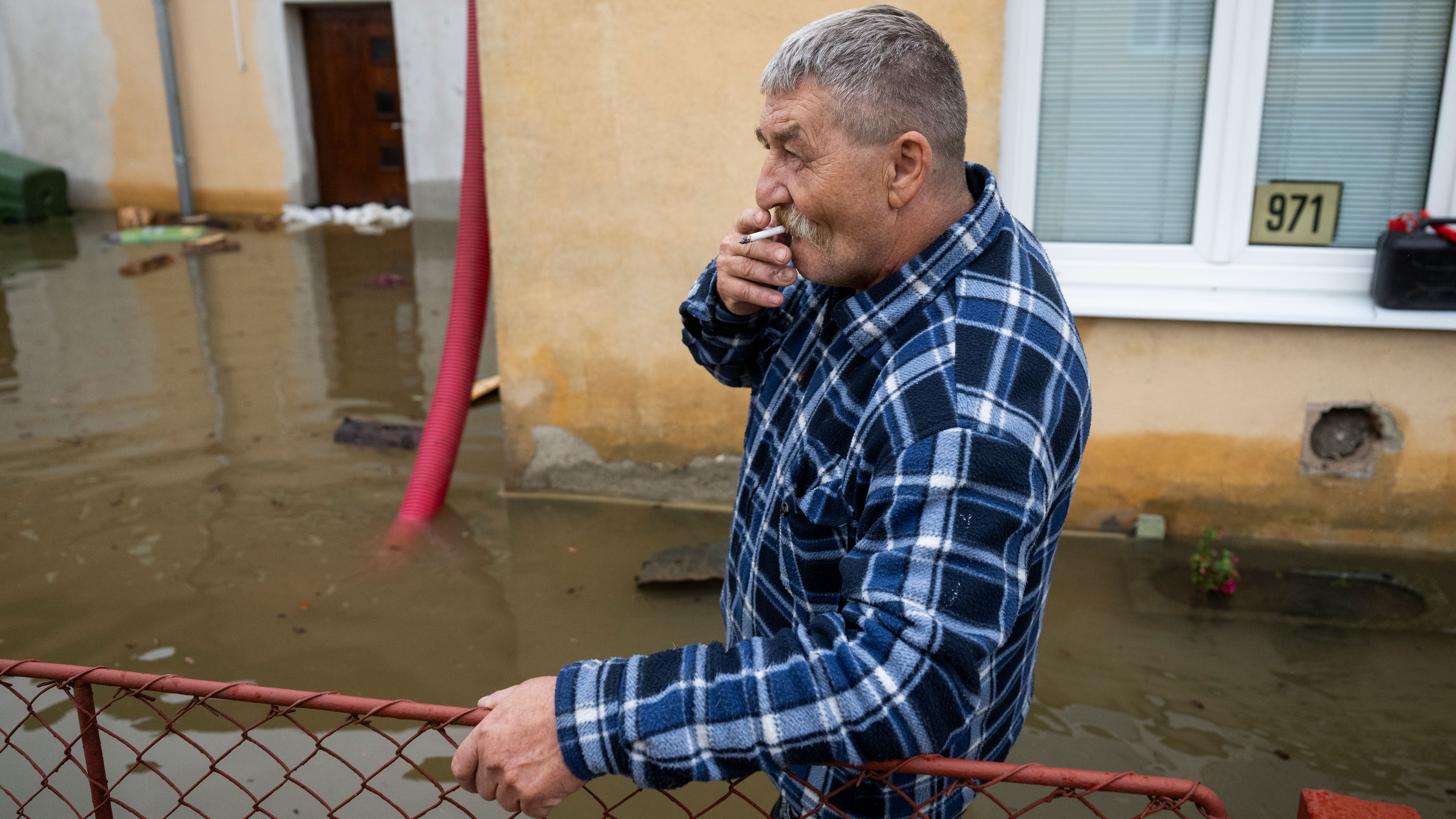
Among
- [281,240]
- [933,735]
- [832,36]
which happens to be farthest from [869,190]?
[281,240]

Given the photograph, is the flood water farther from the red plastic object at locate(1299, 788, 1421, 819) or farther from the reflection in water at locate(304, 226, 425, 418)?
the red plastic object at locate(1299, 788, 1421, 819)

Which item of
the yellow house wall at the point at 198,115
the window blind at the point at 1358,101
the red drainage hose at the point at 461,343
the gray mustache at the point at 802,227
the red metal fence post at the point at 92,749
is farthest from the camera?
the yellow house wall at the point at 198,115

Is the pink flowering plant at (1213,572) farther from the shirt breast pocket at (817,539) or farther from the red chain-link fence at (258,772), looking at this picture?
the shirt breast pocket at (817,539)

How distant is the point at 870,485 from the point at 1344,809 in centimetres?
74

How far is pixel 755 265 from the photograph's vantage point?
1673 mm

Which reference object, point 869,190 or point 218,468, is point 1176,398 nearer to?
point 869,190

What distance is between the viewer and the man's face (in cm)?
146

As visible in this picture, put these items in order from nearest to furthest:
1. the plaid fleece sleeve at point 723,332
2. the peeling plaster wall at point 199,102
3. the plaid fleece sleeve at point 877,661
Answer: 1. the plaid fleece sleeve at point 877,661
2. the plaid fleece sleeve at point 723,332
3. the peeling plaster wall at point 199,102

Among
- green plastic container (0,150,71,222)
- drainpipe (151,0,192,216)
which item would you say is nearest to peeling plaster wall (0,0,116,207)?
green plastic container (0,150,71,222)

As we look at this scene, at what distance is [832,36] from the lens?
1434mm

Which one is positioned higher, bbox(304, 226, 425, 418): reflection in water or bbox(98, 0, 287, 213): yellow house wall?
bbox(98, 0, 287, 213): yellow house wall

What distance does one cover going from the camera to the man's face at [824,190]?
1458 millimetres

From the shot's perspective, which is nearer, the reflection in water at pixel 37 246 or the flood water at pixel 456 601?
the flood water at pixel 456 601

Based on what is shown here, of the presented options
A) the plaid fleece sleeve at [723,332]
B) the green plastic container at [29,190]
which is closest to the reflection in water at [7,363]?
the green plastic container at [29,190]
